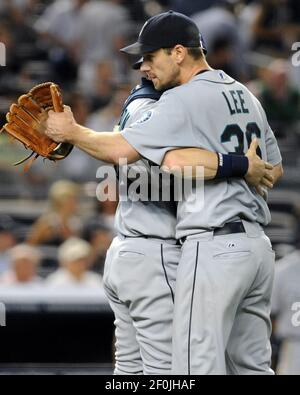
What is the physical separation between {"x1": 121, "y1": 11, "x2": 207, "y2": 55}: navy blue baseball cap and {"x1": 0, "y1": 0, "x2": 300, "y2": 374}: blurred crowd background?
2.68 meters

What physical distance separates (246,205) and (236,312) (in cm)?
41

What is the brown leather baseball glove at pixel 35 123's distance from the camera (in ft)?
15.4

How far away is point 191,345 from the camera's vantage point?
179 inches

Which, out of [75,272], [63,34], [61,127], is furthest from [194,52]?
[63,34]

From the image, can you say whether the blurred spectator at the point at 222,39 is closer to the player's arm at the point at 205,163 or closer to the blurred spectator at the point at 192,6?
A: the blurred spectator at the point at 192,6

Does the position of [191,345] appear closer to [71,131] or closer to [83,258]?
[71,131]

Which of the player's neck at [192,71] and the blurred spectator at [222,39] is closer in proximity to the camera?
the player's neck at [192,71]

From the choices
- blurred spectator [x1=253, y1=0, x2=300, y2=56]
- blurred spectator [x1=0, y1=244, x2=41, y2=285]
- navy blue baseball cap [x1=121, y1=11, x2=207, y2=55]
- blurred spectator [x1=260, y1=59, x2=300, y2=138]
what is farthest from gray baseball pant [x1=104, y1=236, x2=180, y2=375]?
blurred spectator [x1=253, y1=0, x2=300, y2=56]

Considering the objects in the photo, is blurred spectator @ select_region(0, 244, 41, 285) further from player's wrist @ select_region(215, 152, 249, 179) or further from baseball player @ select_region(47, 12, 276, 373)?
player's wrist @ select_region(215, 152, 249, 179)

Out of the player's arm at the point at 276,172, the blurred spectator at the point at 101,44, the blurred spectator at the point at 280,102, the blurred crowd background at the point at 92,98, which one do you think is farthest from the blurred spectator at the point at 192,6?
the player's arm at the point at 276,172

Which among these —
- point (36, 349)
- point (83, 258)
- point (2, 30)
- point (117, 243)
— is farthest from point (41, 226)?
point (117, 243)

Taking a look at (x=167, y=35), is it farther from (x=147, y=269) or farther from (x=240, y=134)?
(x=147, y=269)

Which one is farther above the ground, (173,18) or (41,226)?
(173,18)

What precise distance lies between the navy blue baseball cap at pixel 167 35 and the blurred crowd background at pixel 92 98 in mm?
2681
